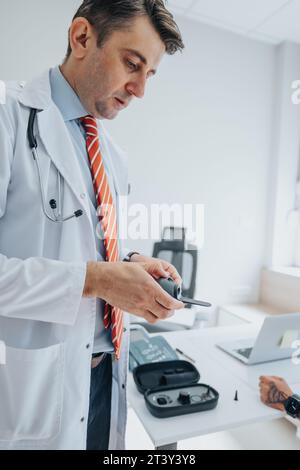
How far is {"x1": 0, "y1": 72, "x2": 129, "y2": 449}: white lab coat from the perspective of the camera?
72 cm

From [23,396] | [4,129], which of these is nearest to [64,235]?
[4,129]

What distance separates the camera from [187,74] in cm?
287

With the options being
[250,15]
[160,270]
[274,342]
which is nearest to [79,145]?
[160,270]

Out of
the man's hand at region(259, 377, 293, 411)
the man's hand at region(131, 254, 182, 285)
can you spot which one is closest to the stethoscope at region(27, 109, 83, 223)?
the man's hand at region(131, 254, 182, 285)

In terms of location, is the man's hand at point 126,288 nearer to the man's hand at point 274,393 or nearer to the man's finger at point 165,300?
the man's finger at point 165,300

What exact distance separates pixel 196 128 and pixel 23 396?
8.61ft

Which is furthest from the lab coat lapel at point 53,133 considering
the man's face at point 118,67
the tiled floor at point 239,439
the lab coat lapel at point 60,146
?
the tiled floor at point 239,439

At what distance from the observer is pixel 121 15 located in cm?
86

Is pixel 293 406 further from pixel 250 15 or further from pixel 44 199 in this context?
pixel 250 15

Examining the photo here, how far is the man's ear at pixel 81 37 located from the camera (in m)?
0.88

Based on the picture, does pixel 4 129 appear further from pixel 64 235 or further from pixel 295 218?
pixel 295 218

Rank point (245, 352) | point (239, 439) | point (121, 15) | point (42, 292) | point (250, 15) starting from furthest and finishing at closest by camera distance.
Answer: point (250, 15) < point (239, 439) < point (245, 352) < point (121, 15) < point (42, 292)

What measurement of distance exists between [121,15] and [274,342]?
1.23m

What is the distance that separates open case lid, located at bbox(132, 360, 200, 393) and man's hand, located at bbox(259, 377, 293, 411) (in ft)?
0.72
